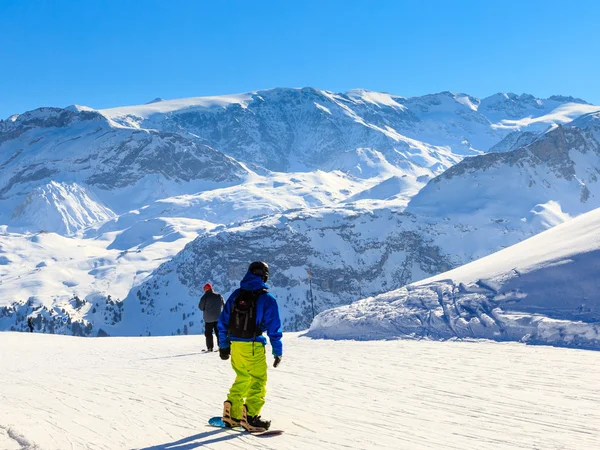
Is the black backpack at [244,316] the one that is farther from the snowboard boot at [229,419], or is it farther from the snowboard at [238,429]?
the snowboard at [238,429]

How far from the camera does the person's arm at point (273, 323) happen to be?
7.99 meters

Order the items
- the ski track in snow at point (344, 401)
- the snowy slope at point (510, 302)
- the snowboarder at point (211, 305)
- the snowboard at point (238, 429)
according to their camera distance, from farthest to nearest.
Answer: the snowboarder at point (211, 305) → the snowy slope at point (510, 302) → the snowboard at point (238, 429) → the ski track in snow at point (344, 401)

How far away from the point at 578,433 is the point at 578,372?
4.32 meters

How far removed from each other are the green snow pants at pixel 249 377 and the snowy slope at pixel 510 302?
9.11m

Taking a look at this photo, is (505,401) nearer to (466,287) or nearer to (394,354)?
(394,354)

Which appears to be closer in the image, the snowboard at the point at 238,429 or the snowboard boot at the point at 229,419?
the snowboard at the point at 238,429

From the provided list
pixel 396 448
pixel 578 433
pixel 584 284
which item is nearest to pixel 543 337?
pixel 584 284

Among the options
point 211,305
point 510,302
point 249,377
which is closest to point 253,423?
point 249,377

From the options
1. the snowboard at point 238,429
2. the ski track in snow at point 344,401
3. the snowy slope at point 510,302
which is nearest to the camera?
the ski track in snow at point 344,401

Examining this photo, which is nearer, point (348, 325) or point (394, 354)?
point (394, 354)

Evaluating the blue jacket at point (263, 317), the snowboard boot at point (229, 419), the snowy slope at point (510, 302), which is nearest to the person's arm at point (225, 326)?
the blue jacket at point (263, 317)

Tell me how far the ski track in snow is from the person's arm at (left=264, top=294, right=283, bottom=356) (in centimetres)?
102

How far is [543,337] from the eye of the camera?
1527 cm

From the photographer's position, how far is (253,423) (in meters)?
7.91
